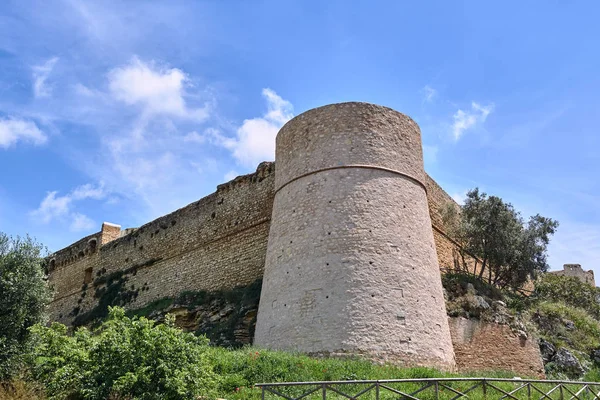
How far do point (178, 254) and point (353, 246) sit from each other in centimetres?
1065

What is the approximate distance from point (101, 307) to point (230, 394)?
16751 mm

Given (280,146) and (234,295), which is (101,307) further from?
(280,146)

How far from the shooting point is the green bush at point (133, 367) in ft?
28.6

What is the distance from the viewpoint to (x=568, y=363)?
51.8 feet

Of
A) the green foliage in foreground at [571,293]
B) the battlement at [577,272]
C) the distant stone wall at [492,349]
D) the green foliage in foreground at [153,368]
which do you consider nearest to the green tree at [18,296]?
the green foliage in foreground at [153,368]

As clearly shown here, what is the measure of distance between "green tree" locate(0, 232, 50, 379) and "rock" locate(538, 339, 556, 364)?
12916 mm

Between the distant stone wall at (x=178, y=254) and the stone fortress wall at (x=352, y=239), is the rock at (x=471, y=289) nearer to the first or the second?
the stone fortress wall at (x=352, y=239)

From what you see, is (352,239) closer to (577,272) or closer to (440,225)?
(440,225)

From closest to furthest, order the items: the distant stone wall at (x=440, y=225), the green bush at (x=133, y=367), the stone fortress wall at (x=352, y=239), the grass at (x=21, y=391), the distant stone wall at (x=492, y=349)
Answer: the green bush at (x=133, y=367)
the grass at (x=21, y=391)
the stone fortress wall at (x=352, y=239)
the distant stone wall at (x=492, y=349)
the distant stone wall at (x=440, y=225)

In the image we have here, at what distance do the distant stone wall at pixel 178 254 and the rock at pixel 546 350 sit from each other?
8.31 m

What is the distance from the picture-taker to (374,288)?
40.9 feet

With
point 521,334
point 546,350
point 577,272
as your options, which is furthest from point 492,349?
point 577,272

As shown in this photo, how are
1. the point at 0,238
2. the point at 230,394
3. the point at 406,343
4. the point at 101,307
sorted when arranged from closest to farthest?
the point at 230,394, the point at 406,343, the point at 0,238, the point at 101,307

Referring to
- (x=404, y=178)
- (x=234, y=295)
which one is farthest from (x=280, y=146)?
(x=234, y=295)
